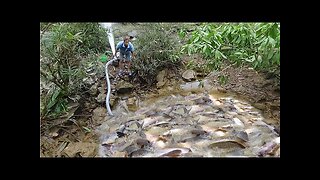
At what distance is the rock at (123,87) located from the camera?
2.79m

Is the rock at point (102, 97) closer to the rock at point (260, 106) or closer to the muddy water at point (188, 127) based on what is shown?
the muddy water at point (188, 127)

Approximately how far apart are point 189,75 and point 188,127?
16.9 inches

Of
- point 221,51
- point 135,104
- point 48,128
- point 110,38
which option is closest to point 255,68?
point 221,51

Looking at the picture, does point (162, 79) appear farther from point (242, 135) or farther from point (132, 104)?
point (242, 135)

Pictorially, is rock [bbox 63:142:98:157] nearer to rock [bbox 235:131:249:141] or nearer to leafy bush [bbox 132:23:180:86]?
leafy bush [bbox 132:23:180:86]

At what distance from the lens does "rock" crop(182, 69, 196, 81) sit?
283 cm

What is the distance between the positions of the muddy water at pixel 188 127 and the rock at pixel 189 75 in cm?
4

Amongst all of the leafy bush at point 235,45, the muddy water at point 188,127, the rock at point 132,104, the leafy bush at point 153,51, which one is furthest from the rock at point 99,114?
the leafy bush at point 235,45

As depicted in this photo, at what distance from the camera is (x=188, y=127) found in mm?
2684

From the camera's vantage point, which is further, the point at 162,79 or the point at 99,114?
the point at 162,79

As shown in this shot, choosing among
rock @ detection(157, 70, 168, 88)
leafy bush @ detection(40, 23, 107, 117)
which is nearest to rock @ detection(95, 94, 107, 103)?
leafy bush @ detection(40, 23, 107, 117)

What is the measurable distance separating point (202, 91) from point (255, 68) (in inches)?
17.1

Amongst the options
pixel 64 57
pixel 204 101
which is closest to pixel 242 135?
pixel 204 101
